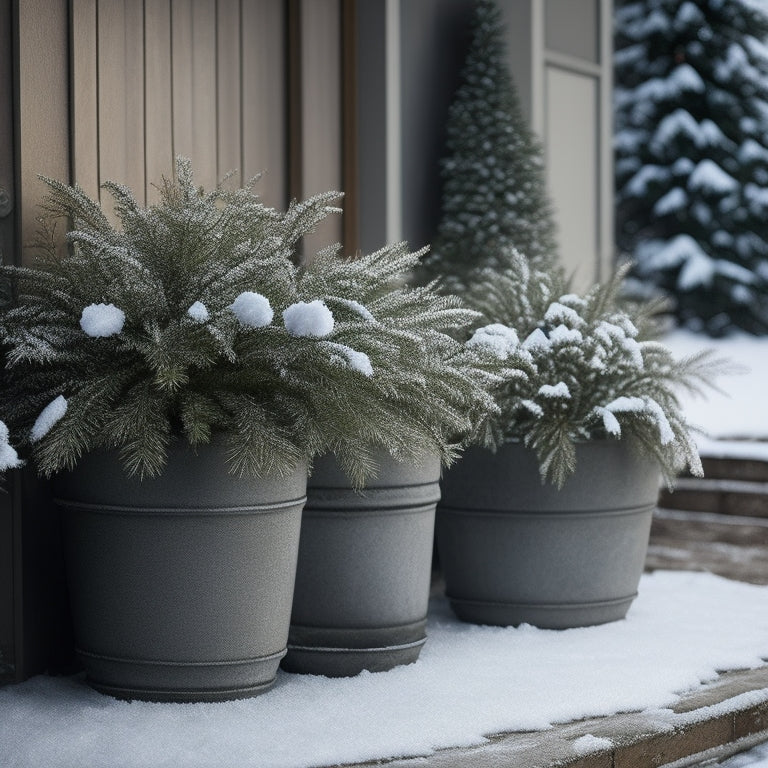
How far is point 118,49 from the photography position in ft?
11.0

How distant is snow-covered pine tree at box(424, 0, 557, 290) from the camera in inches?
176

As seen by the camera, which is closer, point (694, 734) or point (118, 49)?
point (694, 734)

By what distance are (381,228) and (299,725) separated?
7.23 feet

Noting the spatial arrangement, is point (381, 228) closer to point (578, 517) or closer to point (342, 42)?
point (342, 42)

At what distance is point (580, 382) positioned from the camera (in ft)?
11.7

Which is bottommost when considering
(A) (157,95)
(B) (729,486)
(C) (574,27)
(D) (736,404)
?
(B) (729,486)

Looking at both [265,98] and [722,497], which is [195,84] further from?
[722,497]

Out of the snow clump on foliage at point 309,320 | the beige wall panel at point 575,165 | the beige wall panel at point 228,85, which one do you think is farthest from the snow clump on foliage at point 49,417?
the beige wall panel at point 575,165

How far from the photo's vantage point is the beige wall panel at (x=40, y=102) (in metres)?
2.98

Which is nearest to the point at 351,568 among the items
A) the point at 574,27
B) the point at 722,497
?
the point at 574,27

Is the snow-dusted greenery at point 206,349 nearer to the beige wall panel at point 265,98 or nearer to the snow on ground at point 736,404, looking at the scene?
the beige wall panel at point 265,98

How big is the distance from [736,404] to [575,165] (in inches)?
160

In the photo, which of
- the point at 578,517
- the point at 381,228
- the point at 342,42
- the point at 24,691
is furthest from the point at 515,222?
the point at 24,691

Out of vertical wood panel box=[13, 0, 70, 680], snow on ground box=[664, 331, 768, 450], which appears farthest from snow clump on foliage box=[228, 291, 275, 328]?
snow on ground box=[664, 331, 768, 450]
